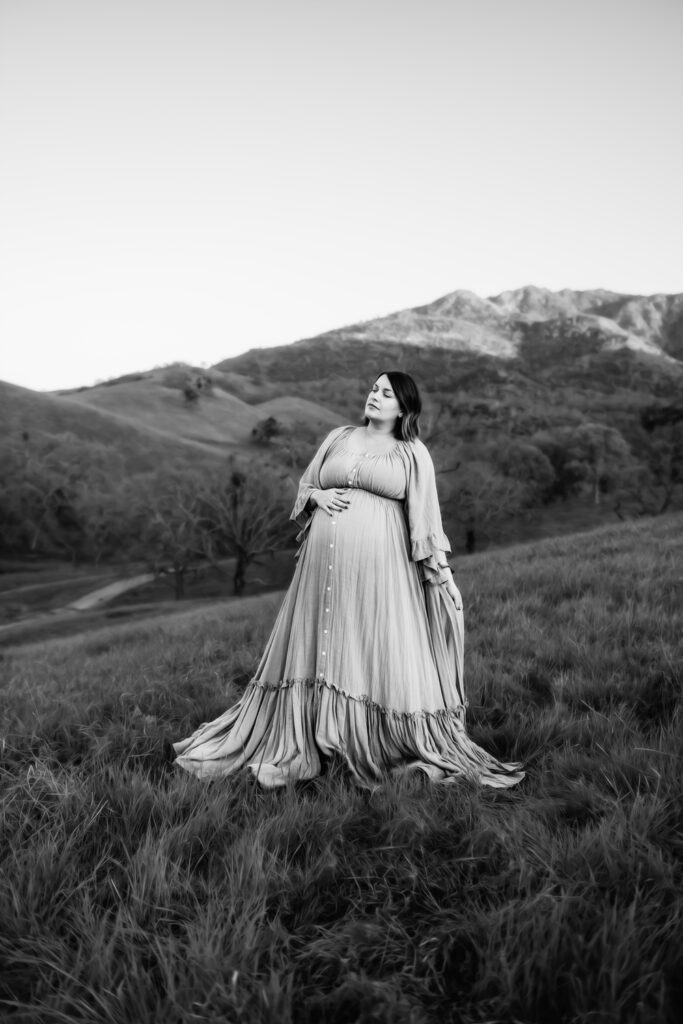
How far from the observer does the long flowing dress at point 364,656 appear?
386 cm

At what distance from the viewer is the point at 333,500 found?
13.9 ft

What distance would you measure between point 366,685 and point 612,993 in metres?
2.37

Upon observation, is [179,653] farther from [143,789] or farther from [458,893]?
[458,893]

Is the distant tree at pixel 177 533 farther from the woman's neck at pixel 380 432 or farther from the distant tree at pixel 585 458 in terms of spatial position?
the distant tree at pixel 585 458

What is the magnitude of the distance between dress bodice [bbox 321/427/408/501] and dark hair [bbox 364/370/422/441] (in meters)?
0.11

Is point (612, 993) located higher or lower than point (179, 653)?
higher

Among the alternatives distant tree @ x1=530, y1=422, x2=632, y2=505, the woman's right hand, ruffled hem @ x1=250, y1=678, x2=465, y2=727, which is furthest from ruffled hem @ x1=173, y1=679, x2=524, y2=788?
distant tree @ x1=530, y1=422, x2=632, y2=505

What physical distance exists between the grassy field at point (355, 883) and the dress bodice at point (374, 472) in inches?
75.8

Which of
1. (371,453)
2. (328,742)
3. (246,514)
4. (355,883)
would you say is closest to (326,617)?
(328,742)

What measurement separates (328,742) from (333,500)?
168cm

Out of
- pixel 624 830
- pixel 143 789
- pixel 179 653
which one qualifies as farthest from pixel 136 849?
pixel 179 653

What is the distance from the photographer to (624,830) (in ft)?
7.94

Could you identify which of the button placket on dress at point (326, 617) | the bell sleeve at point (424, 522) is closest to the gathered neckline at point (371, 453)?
the bell sleeve at point (424, 522)

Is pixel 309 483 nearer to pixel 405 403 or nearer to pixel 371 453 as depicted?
pixel 371 453
